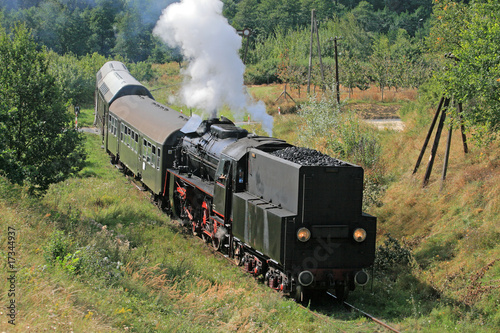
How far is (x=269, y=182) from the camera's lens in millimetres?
11352

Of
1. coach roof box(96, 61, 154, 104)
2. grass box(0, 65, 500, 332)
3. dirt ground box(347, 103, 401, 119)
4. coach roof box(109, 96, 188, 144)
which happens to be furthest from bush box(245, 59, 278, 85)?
grass box(0, 65, 500, 332)

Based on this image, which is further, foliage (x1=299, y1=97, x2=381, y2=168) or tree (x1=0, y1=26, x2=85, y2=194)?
foliage (x1=299, y1=97, x2=381, y2=168)

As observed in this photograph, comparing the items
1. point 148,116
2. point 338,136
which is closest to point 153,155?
point 148,116

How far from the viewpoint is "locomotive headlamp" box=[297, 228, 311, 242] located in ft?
33.6

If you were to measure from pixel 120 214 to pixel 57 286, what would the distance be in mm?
8795

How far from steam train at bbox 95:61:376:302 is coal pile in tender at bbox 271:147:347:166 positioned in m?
0.04

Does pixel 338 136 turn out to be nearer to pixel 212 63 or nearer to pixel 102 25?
pixel 212 63

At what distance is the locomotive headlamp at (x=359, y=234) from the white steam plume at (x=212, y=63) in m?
8.01

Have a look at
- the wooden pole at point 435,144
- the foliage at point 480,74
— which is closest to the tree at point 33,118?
the wooden pole at point 435,144

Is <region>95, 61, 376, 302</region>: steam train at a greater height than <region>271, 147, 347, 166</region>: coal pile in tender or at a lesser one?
lesser

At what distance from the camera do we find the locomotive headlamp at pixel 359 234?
10523 mm

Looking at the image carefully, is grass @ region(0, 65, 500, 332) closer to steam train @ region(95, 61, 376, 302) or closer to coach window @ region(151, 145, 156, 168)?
steam train @ region(95, 61, 376, 302)

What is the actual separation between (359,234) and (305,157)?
1.91 metres

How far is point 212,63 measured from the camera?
18.7 metres
